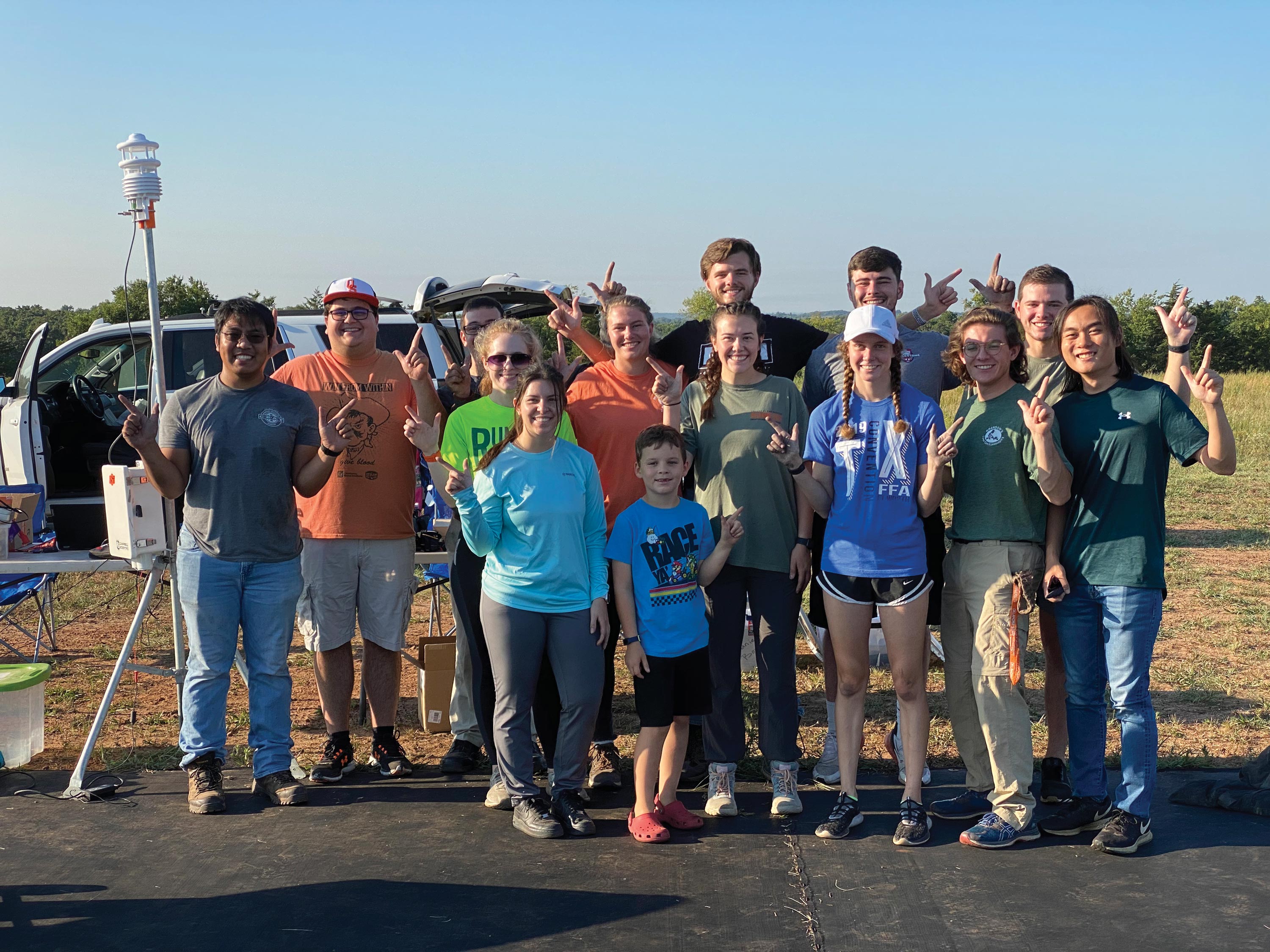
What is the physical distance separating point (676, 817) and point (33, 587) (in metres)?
4.43

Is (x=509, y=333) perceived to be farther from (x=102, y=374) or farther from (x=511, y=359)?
(x=102, y=374)

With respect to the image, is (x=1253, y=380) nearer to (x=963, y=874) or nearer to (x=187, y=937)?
(x=963, y=874)

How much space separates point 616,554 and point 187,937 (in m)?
1.85

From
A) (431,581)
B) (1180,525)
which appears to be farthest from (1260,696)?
(1180,525)

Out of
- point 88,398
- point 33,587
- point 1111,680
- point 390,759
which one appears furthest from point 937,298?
point 88,398

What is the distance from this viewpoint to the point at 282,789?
448 centimetres

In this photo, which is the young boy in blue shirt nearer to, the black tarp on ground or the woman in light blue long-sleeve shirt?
the woman in light blue long-sleeve shirt

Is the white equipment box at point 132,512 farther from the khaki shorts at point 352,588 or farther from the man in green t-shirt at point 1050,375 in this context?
the man in green t-shirt at point 1050,375

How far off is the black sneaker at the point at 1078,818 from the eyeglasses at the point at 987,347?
169 centimetres

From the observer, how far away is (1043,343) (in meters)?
4.49

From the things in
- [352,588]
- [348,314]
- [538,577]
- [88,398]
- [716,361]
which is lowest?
[352,588]

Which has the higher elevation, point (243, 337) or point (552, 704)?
point (243, 337)

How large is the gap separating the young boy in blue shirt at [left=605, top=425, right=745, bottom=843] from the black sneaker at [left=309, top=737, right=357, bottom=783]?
141 cm

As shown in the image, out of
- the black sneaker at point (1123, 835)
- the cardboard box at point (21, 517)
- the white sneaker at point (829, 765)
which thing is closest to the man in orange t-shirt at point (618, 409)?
the white sneaker at point (829, 765)
